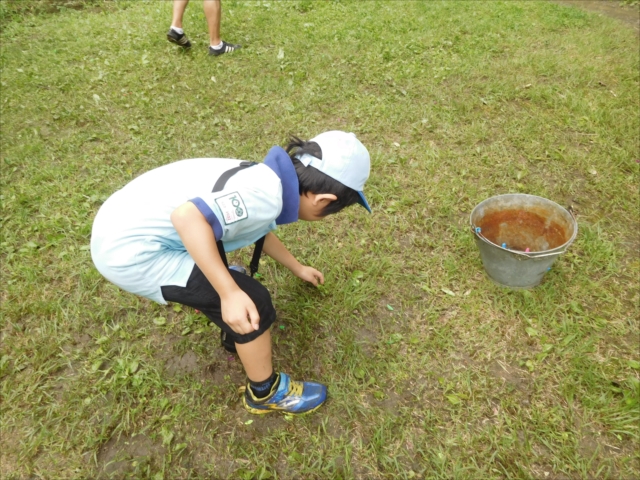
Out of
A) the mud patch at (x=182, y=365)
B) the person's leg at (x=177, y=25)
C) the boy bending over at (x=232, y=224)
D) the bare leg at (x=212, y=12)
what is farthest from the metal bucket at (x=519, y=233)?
the person's leg at (x=177, y=25)

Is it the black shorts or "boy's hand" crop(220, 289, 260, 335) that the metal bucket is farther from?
"boy's hand" crop(220, 289, 260, 335)

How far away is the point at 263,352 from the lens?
1790 millimetres

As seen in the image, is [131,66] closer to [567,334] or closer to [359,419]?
[359,419]

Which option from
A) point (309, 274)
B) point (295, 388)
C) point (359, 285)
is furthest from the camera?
point (359, 285)

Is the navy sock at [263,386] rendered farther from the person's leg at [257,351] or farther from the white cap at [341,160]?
the white cap at [341,160]

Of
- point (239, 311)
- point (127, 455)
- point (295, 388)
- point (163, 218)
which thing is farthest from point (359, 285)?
point (127, 455)

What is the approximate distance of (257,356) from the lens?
1.78m

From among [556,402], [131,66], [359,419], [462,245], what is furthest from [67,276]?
[131,66]

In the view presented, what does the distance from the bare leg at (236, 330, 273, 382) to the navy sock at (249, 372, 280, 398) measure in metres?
0.02

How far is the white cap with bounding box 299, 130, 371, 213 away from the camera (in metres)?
1.64

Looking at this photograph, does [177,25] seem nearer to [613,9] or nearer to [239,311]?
[239,311]

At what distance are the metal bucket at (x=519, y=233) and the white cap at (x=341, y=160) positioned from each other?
3.12 feet

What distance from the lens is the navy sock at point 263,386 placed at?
6.16 feet

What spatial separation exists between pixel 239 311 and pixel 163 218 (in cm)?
47
